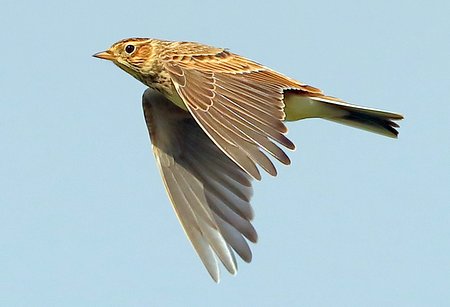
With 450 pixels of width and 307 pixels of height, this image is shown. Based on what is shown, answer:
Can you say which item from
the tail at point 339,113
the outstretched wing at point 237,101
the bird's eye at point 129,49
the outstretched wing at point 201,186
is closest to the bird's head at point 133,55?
the bird's eye at point 129,49

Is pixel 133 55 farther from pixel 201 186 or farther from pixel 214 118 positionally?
pixel 214 118

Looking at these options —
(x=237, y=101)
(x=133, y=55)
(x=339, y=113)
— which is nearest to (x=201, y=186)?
(x=133, y=55)

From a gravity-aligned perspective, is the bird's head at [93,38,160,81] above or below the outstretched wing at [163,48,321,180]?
above

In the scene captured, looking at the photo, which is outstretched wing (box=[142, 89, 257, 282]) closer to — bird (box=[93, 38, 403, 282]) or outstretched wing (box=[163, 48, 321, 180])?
bird (box=[93, 38, 403, 282])

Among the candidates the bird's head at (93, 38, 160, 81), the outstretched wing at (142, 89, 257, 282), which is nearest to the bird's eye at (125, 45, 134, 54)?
the bird's head at (93, 38, 160, 81)

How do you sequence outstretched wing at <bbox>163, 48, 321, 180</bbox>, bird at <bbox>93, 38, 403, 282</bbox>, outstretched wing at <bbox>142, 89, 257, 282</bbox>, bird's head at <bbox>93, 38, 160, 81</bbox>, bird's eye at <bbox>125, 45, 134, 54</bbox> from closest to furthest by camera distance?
outstretched wing at <bbox>163, 48, 321, 180</bbox>
bird at <bbox>93, 38, 403, 282</bbox>
outstretched wing at <bbox>142, 89, 257, 282</bbox>
bird's head at <bbox>93, 38, 160, 81</bbox>
bird's eye at <bbox>125, 45, 134, 54</bbox>

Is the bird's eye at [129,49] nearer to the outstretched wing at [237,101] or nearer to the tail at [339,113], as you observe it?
the outstretched wing at [237,101]

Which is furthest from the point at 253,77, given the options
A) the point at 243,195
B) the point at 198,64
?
the point at 243,195

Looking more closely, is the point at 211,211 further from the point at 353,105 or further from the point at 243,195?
the point at 353,105
